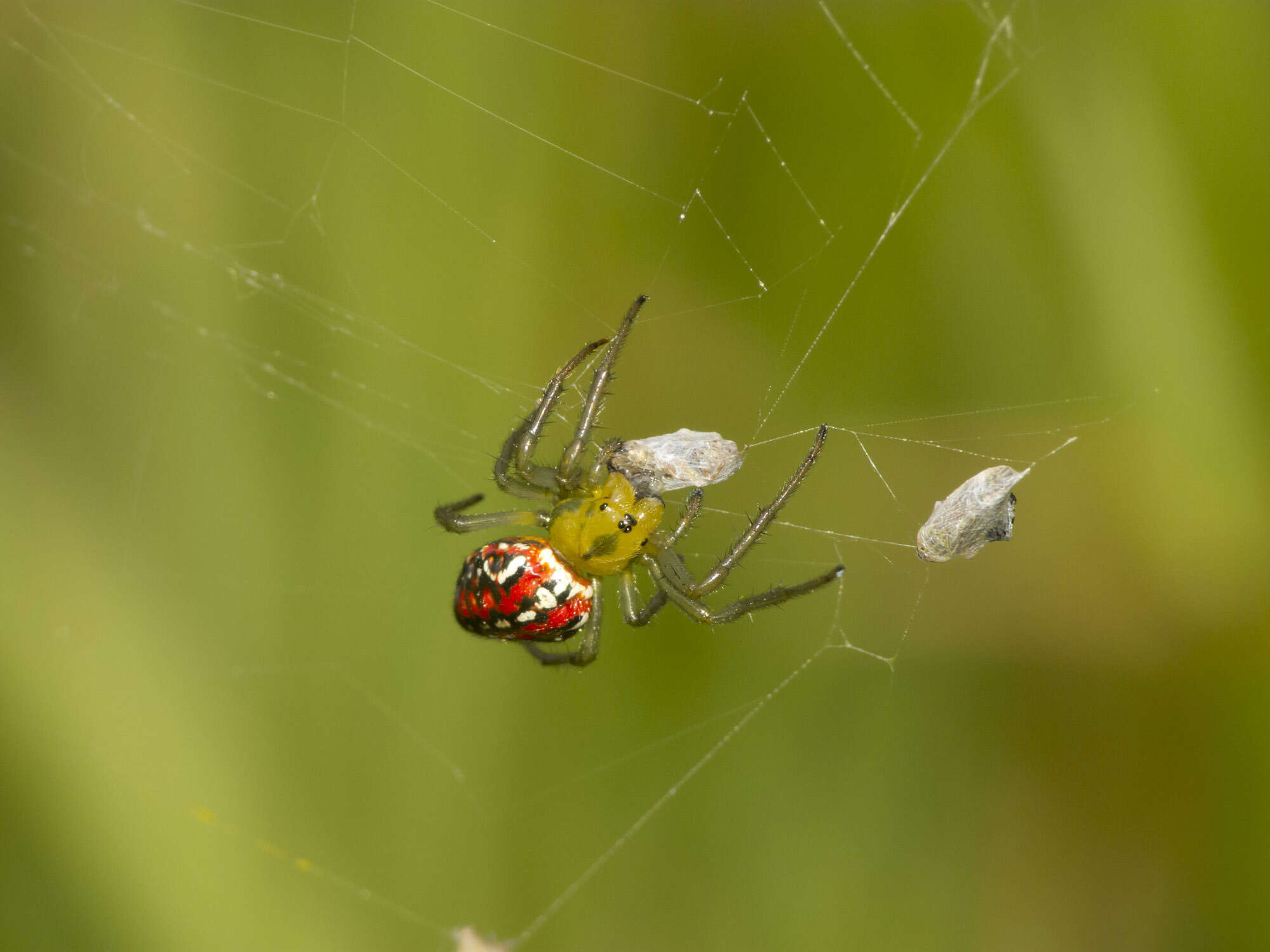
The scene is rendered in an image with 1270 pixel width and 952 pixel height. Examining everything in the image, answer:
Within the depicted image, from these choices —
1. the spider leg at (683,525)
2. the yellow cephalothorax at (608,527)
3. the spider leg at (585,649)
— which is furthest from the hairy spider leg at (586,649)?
the spider leg at (683,525)

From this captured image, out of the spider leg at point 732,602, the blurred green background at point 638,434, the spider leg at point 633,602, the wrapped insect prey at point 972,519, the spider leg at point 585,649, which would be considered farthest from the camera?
the spider leg at point 585,649

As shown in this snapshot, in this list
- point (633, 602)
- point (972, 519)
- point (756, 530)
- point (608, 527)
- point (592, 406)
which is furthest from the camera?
point (633, 602)

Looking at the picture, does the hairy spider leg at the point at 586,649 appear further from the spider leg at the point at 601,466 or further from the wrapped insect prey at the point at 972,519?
the wrapped insect prey at the point at 972,519

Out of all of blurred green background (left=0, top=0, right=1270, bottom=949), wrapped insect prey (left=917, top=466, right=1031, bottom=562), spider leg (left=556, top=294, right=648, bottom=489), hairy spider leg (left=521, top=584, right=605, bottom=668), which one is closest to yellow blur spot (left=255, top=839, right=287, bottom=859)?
blurred green background (left=0, top=0, right=1270, bottom=949)

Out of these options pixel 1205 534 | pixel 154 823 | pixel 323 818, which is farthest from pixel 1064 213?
pixel 154 823

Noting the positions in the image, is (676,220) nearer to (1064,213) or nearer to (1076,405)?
(1064,213)

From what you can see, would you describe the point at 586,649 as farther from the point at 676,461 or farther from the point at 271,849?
the point at 271,849

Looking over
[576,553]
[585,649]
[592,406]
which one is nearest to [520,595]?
[576,553]
